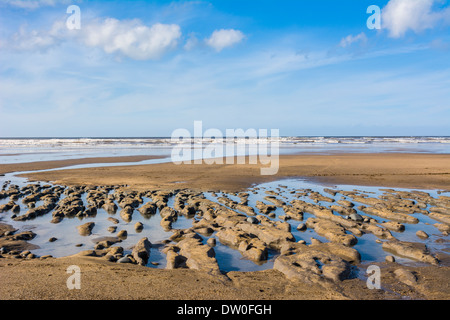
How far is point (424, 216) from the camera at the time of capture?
1079 cm

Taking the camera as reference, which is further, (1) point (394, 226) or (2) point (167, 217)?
(2) point (167, 217)

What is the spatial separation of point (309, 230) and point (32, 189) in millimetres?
14823

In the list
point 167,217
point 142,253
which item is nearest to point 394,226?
point 167,217

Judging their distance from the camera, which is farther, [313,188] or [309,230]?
[313,188]

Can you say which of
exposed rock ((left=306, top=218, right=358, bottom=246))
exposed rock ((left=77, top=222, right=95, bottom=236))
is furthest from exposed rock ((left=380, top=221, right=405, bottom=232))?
exposed rock ((left=77, top=222, right=95, bottom=236))

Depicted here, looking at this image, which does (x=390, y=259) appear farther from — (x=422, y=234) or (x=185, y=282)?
(x=185, y=282)

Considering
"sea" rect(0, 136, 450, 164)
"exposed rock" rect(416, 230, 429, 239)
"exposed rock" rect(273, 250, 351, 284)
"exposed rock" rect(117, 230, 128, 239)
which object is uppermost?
"sea" rect(0, 136, 450, 164)

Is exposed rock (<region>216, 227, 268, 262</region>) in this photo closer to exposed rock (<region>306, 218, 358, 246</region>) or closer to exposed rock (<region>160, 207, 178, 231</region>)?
exposed rock (<region>160, 207, 178, 231</region>)

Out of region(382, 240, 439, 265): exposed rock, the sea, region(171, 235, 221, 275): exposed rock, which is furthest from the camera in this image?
the sea

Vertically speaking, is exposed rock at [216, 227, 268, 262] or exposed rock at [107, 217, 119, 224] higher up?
exposed rock at [216, 227, 268, 262]

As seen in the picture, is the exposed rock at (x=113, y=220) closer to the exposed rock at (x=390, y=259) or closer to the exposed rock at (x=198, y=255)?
the exposed rock at (x=198, y=255)

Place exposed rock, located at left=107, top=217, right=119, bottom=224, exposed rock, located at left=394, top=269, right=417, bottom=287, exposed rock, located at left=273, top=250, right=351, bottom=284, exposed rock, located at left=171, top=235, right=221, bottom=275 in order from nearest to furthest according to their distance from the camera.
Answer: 1. exposed rock, located at left=394, top=269, right=417, bottom=287
2. exposed rock, located at left=273, top=250, right=351, bottom=284
3. exposed rock, located at left=171, top=235, right=221, bottom=275
4. exposed rock, located at left=107, top=217, right=119, bottom=224

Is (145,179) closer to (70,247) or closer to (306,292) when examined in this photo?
(70,247)

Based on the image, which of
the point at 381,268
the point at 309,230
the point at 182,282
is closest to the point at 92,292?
the point at 182,282
